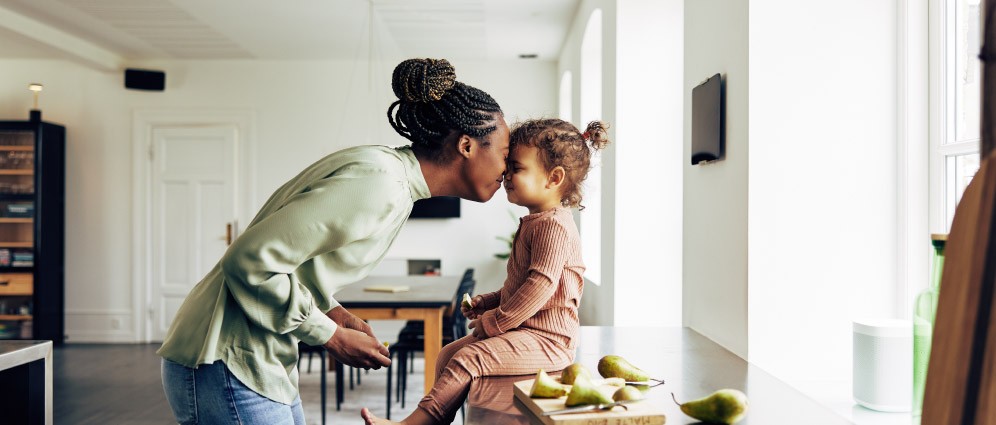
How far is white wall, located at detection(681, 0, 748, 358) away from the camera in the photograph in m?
1.93

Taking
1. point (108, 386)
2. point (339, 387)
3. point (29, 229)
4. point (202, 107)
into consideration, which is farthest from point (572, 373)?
point (29, 229)

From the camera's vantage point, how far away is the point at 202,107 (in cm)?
718

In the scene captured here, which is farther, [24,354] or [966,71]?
[24,354]

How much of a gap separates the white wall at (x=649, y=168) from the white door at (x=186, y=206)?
471cm

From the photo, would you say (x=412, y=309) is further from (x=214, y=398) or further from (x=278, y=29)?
(x=278, y=29)

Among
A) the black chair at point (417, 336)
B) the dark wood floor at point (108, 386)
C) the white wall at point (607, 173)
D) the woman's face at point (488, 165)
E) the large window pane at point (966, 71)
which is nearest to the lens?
the woman's face at point (488, 165)

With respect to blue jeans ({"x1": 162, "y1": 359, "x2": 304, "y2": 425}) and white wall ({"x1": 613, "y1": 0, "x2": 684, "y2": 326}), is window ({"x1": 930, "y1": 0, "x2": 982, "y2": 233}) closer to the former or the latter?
blue jeans ({"x1": 162, "y1": 359, "x2": 304, "y2": 425})

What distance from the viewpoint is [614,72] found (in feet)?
12.1

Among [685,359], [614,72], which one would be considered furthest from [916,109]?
[614,72]

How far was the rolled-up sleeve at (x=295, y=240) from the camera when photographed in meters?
1.17

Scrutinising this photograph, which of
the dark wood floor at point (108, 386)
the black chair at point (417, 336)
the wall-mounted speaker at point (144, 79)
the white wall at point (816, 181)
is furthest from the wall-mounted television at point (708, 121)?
the wall-mounted speaker at point (144, 79)

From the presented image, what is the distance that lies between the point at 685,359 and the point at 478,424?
2.72ft

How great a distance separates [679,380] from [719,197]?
2.29 ft

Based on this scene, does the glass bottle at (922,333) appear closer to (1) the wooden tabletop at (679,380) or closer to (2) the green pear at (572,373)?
(1) the wooden tabletop at (679,380)
